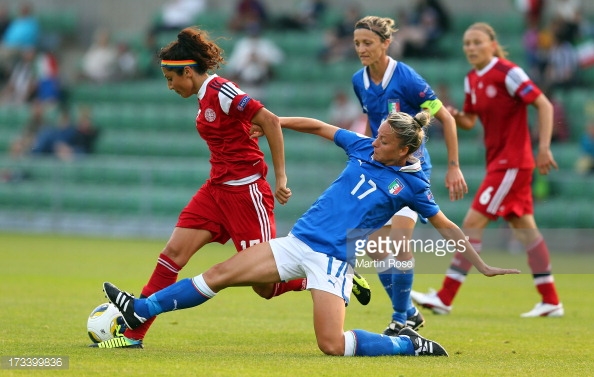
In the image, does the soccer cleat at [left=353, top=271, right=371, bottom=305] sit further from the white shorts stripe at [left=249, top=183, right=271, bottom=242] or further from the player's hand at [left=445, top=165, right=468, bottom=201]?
the player's hand at [left=445, top=165, right=468, bottom=201]

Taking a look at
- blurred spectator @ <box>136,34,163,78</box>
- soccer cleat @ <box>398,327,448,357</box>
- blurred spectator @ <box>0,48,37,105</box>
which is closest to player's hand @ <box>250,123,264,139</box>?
soccer cleat @ <box>398,327,448,357</box>

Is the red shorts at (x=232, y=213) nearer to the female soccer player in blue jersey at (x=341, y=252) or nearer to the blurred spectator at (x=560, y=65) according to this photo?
the female soccer player in blue jersey at (x=341, y=252)

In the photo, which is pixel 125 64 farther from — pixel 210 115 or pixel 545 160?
pixel 210 115

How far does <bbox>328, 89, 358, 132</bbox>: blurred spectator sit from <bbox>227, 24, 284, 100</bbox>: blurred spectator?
2196mm

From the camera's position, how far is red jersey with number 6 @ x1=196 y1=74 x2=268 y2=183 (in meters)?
7.60

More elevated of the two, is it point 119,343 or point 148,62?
point 119,343

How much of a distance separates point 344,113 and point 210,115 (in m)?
11.6

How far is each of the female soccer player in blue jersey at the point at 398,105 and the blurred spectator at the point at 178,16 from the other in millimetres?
14863

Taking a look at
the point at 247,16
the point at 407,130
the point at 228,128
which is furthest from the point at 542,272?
the point at 247,16

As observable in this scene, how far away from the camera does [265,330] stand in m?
8.73

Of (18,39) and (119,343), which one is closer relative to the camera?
(119,343)

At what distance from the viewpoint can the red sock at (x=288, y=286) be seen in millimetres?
7957

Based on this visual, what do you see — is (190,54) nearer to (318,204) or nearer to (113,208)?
(318,204)

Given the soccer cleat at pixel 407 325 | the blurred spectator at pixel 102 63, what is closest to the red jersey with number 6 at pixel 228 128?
the soccer cleat at pixel 407 325
